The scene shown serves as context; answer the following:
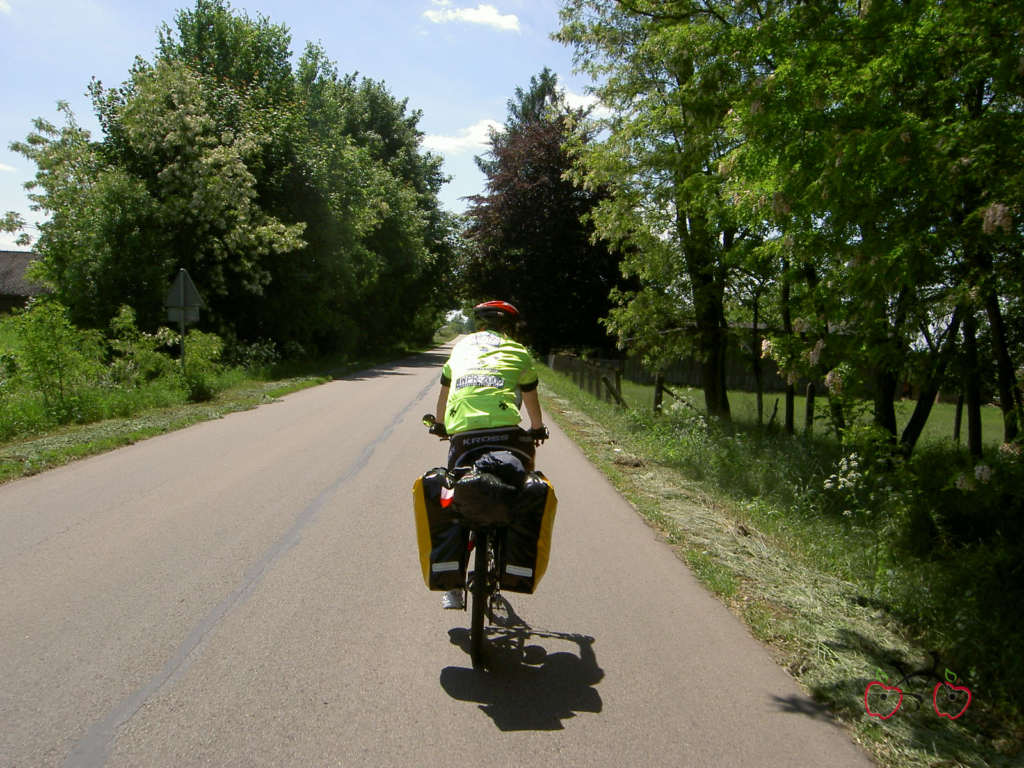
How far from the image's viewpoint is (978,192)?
566 cm

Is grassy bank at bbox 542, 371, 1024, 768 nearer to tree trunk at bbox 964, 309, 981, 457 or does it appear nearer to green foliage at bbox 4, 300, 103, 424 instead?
tree trunk at bbox 964, 309, 981, 457

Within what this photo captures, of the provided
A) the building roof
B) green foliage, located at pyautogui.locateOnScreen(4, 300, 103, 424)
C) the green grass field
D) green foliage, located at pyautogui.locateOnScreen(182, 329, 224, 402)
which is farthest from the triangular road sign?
the building roof

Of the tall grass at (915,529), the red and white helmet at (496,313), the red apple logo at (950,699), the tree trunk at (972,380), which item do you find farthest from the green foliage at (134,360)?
the red apple logo at (950,699)

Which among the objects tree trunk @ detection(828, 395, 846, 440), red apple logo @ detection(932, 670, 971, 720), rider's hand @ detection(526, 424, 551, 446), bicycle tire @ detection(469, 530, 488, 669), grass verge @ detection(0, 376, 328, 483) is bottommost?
red apple logo @ detection(932, 670, 971, 720)

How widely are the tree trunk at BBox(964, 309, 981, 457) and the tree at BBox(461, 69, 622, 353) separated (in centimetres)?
2393

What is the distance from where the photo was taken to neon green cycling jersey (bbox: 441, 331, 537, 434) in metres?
4.49

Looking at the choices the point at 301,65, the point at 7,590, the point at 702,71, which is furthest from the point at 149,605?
the point at 301,65

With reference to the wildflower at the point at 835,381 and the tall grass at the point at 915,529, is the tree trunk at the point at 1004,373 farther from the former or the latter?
the wildflower at the point at 835,381

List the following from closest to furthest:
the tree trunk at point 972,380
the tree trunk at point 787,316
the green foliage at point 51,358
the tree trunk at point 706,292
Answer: the tree trunk at point 972,380
the tree trunk at point 787,316
the green foliage at point 51,358
the tree trunk at point 706,292

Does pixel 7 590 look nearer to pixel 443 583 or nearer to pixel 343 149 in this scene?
pixel 443 583

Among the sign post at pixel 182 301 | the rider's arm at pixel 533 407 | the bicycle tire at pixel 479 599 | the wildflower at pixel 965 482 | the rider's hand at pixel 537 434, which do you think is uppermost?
the sign post at pixel 182 301

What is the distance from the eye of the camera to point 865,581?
19.4 ft

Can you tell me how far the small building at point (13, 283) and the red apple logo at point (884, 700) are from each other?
5513cm

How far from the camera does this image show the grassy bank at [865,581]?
3.82 meters
